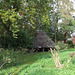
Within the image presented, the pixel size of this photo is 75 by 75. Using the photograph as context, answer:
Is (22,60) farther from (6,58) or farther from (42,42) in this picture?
(42,42)

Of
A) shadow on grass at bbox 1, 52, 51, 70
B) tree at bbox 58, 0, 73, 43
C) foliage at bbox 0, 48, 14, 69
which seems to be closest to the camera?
foliage at bbox 0, 48, 14, 69

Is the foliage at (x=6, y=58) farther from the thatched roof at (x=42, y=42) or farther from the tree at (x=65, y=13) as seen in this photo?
the tree at (x=65, y=13)

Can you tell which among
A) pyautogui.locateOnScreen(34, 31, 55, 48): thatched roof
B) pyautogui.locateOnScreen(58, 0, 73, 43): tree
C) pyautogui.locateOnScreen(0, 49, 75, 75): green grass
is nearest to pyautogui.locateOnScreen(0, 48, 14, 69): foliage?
pyautogui.locateOnScreen(0, 49, 75, 75): green grass

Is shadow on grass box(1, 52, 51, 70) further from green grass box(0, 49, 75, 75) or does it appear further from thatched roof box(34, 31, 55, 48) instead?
thatched roof box(34, 31, 55, 48)

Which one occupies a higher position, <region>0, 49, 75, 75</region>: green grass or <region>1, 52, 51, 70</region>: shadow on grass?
<region>0, 49, 75, 75</region>: green grass

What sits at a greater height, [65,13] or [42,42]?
[65,13]

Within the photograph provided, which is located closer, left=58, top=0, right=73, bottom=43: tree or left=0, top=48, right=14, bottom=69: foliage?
left=0, top=48, right=14, bottom=69: foliage

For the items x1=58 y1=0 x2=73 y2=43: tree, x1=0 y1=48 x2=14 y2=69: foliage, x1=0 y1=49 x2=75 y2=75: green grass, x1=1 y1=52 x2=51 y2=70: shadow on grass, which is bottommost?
x1=1 y1=52 x2=51 y2=70: shadow on grass

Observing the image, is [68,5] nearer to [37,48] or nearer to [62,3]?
[62,3]

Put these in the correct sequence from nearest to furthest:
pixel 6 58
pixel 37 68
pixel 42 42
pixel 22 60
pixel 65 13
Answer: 1. pixel 37 68
2. pixel 6 58
3. pixel 22 60
4. pixel 42 42
5. pixel 65 13

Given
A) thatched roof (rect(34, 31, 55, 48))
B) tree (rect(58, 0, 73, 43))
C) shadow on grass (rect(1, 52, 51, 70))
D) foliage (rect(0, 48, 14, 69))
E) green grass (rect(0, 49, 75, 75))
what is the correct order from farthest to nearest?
tree (rect(58, 0, 73, 43))
thatched roof (rect(34, 31, 55, 48))
shadow on grass (rect(1, 52, 51, 70))
foliage (rect(0, 48, 14, 69))
green grass (rect(0, 49, 75, 75))

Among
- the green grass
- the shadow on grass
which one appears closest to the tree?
the shadow on grass

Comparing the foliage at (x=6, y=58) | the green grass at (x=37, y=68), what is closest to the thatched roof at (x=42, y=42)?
the green grass at (x=37, y=68)

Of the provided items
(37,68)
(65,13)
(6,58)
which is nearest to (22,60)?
(6,58)
